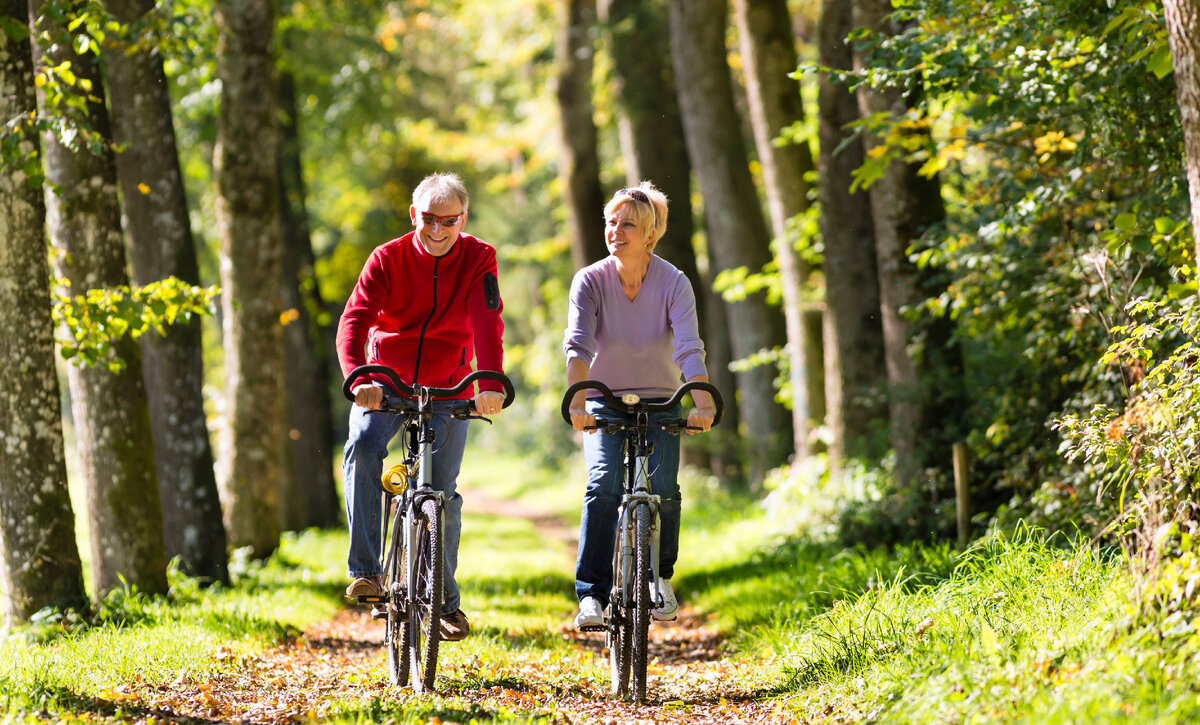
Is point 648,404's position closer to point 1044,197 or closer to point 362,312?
point 362,312

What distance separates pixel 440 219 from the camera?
5254mm

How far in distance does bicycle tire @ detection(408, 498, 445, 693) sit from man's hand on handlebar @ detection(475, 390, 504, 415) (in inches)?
18.2

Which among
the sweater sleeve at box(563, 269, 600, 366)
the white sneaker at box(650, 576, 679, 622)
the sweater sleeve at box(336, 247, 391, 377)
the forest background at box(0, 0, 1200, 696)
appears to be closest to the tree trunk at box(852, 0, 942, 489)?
the forest background at box(0, 0, 1200, 696)

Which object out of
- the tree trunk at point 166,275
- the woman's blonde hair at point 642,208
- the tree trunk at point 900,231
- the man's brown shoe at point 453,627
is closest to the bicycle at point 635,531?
the man's brown shoe at point 453,627

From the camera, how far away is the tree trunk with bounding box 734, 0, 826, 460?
12.4 meters

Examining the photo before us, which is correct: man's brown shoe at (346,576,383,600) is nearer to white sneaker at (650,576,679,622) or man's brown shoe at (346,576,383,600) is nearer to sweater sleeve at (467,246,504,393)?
sweater sleeve at (467,246,504,393)

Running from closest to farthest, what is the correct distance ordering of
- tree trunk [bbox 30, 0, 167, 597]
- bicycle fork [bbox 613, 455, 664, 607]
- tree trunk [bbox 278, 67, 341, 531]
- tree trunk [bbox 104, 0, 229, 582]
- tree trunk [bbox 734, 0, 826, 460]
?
bicycle fork [bbox 613, 455, 664, 607]
tree trunk [bbox 30, 0, 167, 597]
tree trunk [bbox 104, 0, 229, 582]
tree trunk [bbox 734, 0, 826, 460]
tree trunk [bbox 278, 67, 341, 531]

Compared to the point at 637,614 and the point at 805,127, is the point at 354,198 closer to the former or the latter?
the point at 805,127

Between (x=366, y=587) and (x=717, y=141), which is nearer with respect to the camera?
(x=366, y=587)

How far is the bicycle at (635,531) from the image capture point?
5.03m

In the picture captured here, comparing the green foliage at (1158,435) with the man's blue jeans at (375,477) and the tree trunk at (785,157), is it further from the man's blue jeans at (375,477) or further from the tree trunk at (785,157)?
the tree trunk at (785,157)

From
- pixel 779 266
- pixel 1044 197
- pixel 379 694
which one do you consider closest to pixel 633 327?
pixel 379 694

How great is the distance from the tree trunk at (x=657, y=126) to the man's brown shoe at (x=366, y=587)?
10808mm

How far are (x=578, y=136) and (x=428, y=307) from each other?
12603 mm
